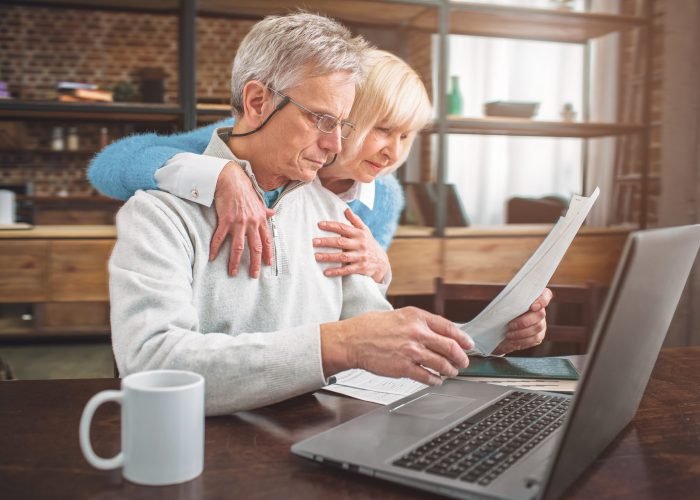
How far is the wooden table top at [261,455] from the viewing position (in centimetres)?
71

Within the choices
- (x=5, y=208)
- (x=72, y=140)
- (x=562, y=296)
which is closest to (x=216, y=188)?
(x=562, y=296)

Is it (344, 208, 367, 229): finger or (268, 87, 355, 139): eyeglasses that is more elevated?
(268, 87, 355, 139): eyeglasses

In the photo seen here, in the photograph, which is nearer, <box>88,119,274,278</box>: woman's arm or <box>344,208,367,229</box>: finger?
<box>88,119,274,278</box>: woman's arm

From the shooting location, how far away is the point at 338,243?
4.63 feet

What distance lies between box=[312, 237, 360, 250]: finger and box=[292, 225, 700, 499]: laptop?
1.60ft

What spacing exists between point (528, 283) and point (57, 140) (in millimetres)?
6465

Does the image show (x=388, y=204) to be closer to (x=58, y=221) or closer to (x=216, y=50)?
(x=58, y=221)

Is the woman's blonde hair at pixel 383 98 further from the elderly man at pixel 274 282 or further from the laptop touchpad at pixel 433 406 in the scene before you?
the laptop touchpad at pixel 433 406

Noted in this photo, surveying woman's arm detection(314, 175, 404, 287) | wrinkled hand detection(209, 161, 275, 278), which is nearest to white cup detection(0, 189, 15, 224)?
woman's arm detection(314, 175, 404, 287)

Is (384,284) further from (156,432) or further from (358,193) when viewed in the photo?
(156,432)

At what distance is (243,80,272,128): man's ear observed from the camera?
1.25m

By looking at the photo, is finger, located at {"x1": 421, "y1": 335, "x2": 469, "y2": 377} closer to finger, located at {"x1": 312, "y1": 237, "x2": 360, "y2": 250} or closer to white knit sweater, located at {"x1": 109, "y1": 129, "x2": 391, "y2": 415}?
white knit sweater, located at {"x1": 109, "y1": 129, "x2": 391, "y2": 415}

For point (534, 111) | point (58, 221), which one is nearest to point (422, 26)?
point (534, 111)

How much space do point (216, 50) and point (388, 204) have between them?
5.43 m
